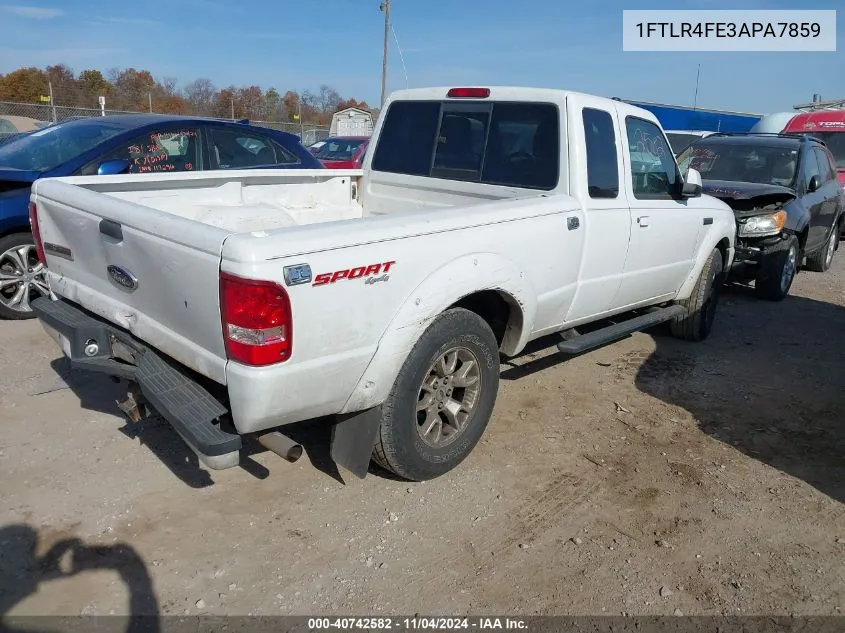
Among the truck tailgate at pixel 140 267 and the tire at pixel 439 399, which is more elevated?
the truck tailgate at pixel 140 267

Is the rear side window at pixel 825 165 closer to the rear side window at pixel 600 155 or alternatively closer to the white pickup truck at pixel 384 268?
the white pickup truck at pixel 384 268

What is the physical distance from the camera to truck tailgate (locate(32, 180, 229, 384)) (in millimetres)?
2746

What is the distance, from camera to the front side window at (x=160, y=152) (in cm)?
611

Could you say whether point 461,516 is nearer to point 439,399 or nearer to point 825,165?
point 439,399

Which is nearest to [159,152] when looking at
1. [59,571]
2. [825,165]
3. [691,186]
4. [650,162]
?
[650,162]

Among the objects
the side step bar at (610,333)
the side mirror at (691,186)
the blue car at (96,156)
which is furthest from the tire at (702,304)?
the blue car at (96,156)

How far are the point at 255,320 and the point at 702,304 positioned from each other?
15.4 feet

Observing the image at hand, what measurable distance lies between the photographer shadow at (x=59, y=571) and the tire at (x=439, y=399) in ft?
3.93

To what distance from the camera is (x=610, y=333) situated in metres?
4.71

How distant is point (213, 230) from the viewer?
2.71 m

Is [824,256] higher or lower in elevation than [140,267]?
lower

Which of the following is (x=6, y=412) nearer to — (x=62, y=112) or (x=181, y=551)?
(x=181, y=551)

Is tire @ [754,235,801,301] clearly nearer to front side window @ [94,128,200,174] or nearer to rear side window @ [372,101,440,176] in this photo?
rear side window @ [372,101,440,176]

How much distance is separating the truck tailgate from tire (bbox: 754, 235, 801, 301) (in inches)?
275
